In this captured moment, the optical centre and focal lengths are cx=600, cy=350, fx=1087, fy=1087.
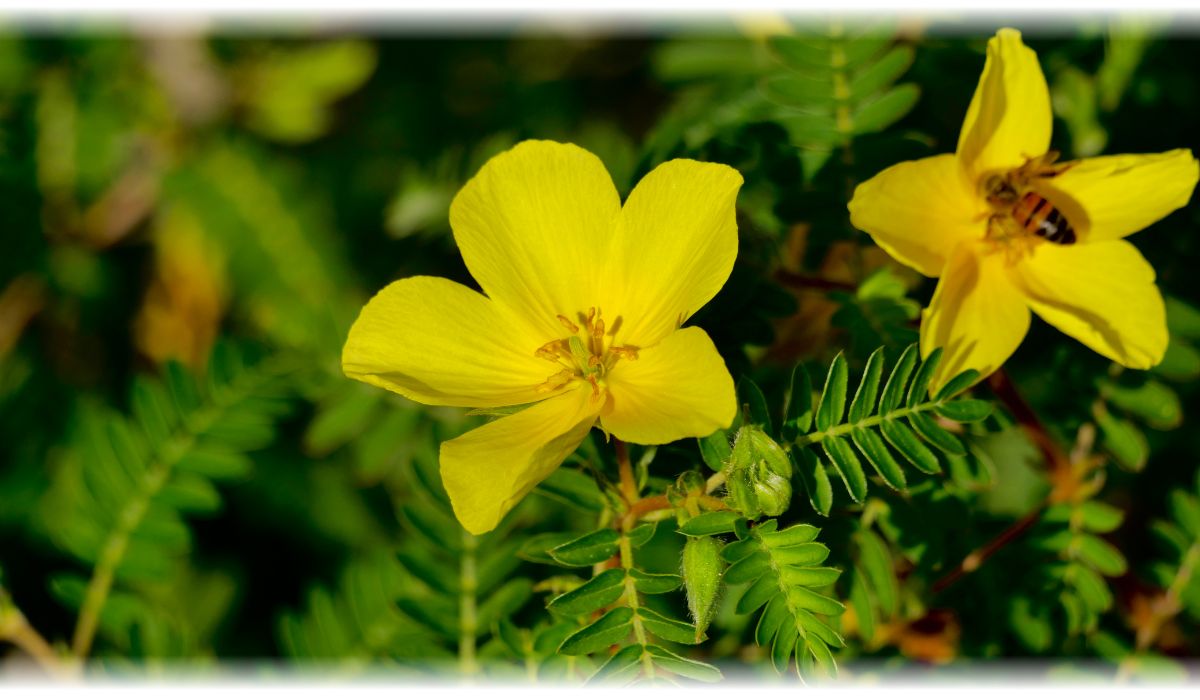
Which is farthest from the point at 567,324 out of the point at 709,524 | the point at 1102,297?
the point at 1102,297

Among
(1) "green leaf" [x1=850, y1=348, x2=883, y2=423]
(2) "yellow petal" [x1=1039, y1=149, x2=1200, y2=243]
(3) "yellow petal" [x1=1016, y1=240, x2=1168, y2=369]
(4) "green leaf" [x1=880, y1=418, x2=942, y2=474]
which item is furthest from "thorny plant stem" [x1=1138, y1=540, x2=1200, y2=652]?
(1) "green leaf" [x1=850, y1=348, x2=883, y2=423]

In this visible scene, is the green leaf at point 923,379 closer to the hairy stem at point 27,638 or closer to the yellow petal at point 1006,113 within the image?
the yellow petal at point 1006,113

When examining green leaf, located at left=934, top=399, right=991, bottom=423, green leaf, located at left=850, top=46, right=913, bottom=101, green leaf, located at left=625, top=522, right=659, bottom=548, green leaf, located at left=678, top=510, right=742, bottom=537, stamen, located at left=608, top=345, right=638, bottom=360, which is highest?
green leaf, located at left=850, top=46, right=913, bottom=101

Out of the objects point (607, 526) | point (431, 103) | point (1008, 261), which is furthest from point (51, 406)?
point (1008, 261)

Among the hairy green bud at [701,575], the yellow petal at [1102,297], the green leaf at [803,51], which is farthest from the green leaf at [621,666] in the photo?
the green leaf at [803,51]

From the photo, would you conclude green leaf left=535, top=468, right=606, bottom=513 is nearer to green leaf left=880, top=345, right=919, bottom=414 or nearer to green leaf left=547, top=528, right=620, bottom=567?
green leaf left=547, top=528, right=620, bottom=567

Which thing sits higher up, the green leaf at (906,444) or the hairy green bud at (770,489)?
the green leaf at (906,444)

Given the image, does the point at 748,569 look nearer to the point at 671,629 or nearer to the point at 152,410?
the point at 671,629
